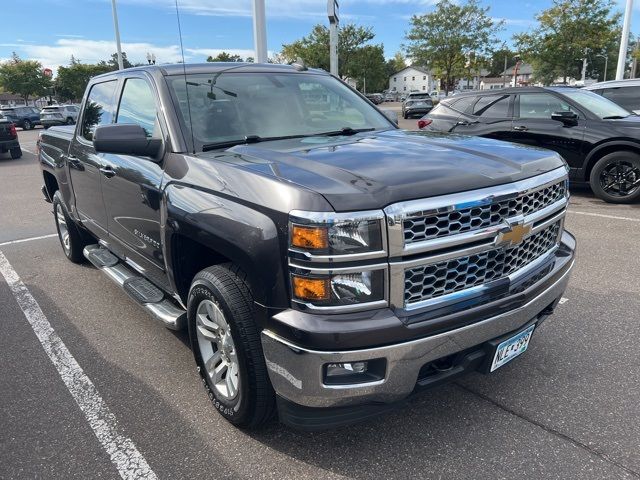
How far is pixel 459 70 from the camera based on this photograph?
148ft

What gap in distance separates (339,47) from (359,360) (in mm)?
46802

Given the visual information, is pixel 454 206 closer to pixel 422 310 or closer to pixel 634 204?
pixel 422 310

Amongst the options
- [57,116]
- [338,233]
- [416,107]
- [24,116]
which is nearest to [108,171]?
[338,233]

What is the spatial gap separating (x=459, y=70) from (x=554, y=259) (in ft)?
151

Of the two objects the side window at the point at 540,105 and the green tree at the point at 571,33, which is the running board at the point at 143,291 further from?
the green tree at the point at 571,33

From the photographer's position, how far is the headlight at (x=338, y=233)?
201 centimetres

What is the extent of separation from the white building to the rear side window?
11780 cm

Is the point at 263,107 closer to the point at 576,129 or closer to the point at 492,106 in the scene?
the point at 576,129

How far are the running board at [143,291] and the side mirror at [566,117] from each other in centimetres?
654

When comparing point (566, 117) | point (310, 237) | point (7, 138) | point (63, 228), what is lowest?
point (63, 228)

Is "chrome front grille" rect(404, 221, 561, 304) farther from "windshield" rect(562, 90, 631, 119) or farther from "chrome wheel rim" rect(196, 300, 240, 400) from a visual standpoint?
"windshield" rect(562, 90, 631, 119)

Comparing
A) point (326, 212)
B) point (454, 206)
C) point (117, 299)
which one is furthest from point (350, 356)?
point (117, 299)

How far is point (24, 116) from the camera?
123ft

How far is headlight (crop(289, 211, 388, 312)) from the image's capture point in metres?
2.02
